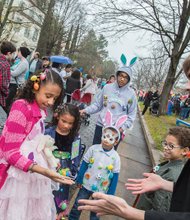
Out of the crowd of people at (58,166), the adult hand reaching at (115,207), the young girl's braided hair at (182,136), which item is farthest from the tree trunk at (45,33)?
the adult hand reaching at (115,207)

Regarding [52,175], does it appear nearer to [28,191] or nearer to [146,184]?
[28,191]

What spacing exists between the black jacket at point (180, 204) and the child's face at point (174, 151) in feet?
3.99

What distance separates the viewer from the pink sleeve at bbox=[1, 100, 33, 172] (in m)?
2.08

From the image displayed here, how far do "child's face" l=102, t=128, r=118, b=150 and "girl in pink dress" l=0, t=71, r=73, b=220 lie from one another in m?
1.01

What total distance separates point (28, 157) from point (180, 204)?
1.17 metres

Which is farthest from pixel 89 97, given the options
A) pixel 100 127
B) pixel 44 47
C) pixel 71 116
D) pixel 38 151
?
pixel 44 47

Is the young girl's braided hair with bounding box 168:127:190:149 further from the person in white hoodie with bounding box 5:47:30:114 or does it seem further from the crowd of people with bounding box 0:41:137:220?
the person in white hoodie with bounding box 5:47:30:114

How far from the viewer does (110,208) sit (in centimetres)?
143

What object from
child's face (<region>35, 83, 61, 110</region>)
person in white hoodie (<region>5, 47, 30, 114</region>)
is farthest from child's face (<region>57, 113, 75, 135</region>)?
person in white hoodie (<region>5, 47, 30, 114</region>)

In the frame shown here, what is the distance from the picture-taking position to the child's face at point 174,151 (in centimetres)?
282

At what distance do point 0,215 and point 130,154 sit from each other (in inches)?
242

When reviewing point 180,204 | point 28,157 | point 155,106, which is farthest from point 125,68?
point 155,106

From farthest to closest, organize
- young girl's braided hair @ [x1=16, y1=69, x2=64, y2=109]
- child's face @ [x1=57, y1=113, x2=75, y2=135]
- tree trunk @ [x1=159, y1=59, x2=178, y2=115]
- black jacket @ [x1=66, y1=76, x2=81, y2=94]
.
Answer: tree trunk @ [x1=159, y1=59, x2=178, y2=115]
black jacket @ [x1=66, y1=76, x2=81, y2=94]
child's face @ [x1=57, y1=113, x2=75, y2=135]
young girl's braided hair @ [x1=16, y1=69, x2=64, y2=109]

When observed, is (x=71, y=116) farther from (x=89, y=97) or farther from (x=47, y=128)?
(x=89, y=97)
